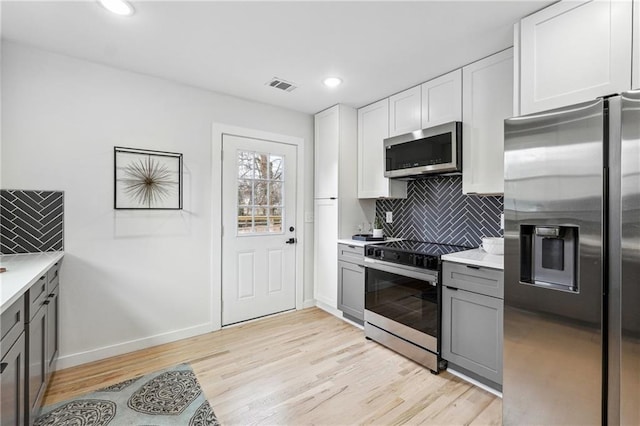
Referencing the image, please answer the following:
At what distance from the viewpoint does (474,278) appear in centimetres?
213

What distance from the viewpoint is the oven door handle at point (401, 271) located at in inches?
93.9

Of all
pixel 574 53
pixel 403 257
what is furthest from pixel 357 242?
pixel 574 53

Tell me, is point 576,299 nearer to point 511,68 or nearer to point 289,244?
point 511,68

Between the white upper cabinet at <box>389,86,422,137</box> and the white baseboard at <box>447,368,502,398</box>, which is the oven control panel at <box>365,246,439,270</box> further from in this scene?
the white upper cabinet at <box>389,86,422,137</box>

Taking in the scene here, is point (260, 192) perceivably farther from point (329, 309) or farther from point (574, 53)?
point (574, 53)

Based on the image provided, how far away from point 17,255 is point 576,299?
3632mm

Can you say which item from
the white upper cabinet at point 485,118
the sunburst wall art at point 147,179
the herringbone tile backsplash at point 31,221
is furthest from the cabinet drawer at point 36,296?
the white upper cabinet at point 485,118

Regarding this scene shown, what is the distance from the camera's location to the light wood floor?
1.88 m

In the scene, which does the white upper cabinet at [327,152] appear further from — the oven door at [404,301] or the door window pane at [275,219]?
the oven door at [404,301]

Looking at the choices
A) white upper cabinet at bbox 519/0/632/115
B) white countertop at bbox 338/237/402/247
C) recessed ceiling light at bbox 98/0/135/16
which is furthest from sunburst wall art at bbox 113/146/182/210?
white upper cabinet at bbox 519/0/632/115

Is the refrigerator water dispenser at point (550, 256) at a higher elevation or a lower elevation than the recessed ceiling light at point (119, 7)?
lower

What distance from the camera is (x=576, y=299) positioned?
1.52 metres

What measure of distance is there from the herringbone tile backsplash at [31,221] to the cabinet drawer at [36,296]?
0.62m

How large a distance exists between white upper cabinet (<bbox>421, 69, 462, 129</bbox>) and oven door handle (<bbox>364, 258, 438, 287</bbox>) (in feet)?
4.48
